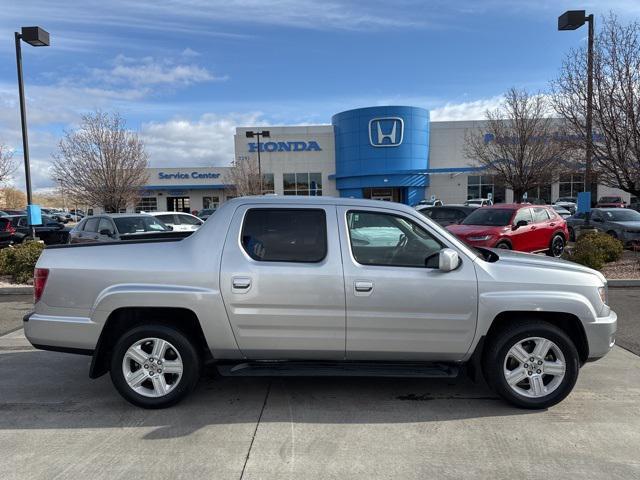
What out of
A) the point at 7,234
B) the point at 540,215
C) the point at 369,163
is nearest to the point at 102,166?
the point at 7,234

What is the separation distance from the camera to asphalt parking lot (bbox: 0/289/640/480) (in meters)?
3.19

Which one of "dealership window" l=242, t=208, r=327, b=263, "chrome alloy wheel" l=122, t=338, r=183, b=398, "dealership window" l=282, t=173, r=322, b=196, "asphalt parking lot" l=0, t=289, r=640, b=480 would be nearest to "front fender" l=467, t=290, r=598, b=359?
"asphalt parking lot" l=0, t=289, r=640, b=480

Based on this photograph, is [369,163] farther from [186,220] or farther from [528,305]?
[528,305]

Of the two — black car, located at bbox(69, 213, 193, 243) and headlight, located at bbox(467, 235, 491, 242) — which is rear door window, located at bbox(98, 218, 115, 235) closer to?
black car, located at bbox(69, 213, 193, 243)

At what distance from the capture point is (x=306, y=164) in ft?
157

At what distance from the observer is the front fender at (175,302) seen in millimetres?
3906

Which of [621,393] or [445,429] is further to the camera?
[621,393]

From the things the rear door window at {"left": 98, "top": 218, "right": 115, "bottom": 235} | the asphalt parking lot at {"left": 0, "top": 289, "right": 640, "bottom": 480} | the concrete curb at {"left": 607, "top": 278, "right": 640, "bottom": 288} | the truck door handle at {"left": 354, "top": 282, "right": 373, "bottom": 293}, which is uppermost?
the rear door window at {"left": 98, "top": 218, "right": 115, "bottom": 235}

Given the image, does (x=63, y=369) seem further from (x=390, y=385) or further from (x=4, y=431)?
(x=390, y=385)

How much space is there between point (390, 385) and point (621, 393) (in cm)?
215

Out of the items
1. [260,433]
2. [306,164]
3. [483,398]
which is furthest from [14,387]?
[306,164]

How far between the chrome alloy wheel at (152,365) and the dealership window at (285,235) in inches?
43.3

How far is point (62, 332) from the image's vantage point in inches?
160

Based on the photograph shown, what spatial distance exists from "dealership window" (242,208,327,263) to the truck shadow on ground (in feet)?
4.33
